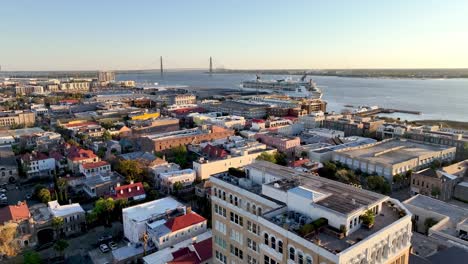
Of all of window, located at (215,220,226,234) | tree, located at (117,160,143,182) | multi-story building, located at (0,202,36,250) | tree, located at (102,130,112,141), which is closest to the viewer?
window, located at (215,220,226,234)

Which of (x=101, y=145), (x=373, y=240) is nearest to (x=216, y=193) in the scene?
(x=373, y=240)

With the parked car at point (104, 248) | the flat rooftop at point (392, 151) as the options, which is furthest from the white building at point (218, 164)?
the parked car at point (104, 248)

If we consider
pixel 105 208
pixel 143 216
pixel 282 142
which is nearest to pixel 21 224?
pixel 105 208

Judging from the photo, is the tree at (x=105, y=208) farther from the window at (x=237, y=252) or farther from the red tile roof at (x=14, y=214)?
the window at (x=237, y=252)

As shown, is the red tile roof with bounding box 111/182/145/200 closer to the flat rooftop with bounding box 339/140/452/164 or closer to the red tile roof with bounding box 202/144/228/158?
the red tile roof with bounding box 202/144/228/158

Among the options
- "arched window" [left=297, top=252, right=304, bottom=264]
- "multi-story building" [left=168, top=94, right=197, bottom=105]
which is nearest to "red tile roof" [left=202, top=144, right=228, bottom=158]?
"arched window" [left=297, top=252, right=304, bottom=264]

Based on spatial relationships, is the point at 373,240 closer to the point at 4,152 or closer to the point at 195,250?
the point at 195,250
